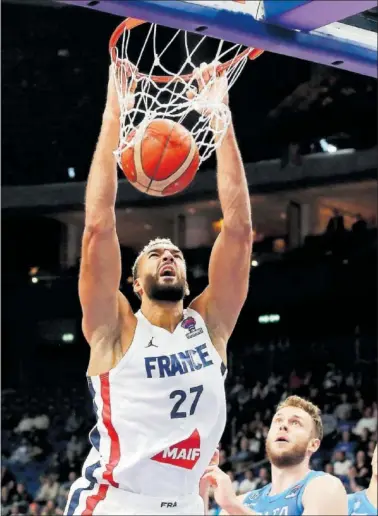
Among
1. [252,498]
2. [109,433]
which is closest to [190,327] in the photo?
[109,433]

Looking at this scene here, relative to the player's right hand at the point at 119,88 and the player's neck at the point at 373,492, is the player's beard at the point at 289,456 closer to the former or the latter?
the player's neck at the point at 373,492

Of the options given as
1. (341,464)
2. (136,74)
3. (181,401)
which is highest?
(136,74)

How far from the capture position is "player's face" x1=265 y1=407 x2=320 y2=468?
420cm

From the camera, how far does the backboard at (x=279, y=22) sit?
3.28m

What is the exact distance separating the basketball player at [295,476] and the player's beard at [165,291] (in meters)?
0.70

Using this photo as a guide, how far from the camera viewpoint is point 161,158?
3.95 meters

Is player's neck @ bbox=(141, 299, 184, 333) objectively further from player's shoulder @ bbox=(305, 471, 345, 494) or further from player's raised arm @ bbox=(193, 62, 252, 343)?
player's shoulder @ bbox=(305, 471, 345, 494)

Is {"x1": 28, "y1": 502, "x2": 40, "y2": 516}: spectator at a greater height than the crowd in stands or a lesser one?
lesser

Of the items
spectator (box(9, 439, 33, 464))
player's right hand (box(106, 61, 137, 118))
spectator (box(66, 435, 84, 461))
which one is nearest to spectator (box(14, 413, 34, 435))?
spectator (box(9, 439, 33, 464))

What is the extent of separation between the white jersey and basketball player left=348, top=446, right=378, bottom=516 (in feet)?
2.39

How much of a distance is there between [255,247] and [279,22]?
12875 millimetres

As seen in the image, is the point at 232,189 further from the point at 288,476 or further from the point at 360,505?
the point at 360,505

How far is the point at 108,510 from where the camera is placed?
3.62 metres

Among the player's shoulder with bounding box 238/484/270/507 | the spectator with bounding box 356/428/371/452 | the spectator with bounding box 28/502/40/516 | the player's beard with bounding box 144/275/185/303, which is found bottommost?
the spectator with bounding box 28/502/40/516
